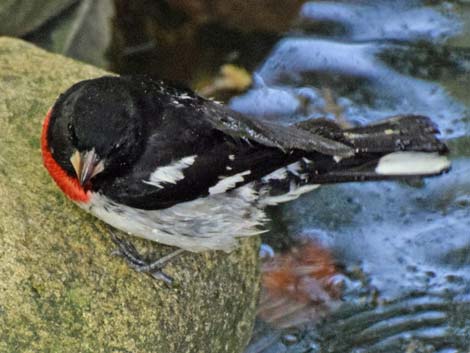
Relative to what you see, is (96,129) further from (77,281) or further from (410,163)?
(410,163)

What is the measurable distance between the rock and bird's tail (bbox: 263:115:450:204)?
1.26 feet

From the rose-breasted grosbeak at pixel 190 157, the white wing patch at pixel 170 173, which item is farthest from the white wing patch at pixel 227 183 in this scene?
the white wing patch at pixel 170 173

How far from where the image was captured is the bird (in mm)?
3271

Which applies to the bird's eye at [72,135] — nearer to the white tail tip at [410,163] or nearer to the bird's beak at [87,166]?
the bird's beak at [87,166]

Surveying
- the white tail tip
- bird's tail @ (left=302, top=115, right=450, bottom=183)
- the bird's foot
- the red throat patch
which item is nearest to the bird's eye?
the red throat patch

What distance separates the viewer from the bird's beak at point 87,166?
3.17m

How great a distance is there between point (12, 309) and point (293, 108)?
294cm

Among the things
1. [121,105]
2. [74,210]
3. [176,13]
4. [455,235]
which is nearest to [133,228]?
[74,210]

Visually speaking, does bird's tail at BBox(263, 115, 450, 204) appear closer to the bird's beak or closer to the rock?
the rock

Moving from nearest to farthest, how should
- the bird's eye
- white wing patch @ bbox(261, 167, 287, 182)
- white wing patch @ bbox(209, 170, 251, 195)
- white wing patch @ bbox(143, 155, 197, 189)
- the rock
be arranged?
the rock, the bird's eye, white wing patch @ bbox(143, 155, 197, 189), white wing patch @ bbox(209, 170, 251, 195), white wing patch @ bbox(261, 167, 287, 182)

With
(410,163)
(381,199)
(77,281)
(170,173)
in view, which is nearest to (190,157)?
(170,173)

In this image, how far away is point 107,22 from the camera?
536 centimetres

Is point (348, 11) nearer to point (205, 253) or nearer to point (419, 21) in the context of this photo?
point (419, 21)

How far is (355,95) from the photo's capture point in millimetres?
5598
